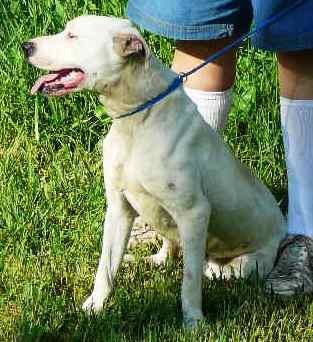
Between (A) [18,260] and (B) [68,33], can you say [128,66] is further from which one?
(A) [18,260]

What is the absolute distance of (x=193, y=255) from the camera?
10.9ft

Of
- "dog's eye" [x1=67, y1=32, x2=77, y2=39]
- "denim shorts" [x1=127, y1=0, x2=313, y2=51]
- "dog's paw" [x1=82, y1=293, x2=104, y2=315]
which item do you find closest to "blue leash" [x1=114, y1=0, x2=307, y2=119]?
"denim shorts" [x1=127, y1=0, x2=313, y2=51]

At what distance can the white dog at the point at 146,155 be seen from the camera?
125 inches

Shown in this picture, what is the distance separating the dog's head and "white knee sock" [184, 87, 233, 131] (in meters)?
0.75

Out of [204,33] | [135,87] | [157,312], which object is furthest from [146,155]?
[204,33]

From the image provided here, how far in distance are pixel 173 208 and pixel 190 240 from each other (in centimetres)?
11

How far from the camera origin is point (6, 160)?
14.7 feet

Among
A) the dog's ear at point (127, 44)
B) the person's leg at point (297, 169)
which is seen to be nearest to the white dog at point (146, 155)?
the dog's ear at point (127, 44)

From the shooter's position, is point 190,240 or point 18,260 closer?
point 190,240

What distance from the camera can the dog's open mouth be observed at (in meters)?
3.17

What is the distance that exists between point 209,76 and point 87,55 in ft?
2.69

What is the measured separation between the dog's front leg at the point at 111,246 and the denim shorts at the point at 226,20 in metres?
0.68

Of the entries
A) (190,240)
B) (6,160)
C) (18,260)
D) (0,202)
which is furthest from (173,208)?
(6,160)

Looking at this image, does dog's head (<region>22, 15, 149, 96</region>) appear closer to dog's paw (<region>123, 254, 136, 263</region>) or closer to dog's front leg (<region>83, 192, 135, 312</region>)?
dog's front leg (<region>83, 192, 135, 312</region>)
